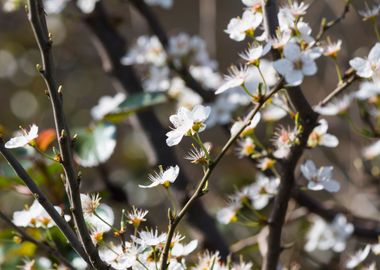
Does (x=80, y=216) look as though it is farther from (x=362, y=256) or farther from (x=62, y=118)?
(x=362, y=256)

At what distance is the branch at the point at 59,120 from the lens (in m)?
0.67

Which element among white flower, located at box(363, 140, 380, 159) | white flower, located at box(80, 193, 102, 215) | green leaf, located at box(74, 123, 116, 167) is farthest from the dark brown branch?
white flower, located at box(80, 193, 102, 215)

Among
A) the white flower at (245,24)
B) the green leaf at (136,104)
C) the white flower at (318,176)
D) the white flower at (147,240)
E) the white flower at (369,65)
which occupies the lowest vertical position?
the white flower at (318,176)

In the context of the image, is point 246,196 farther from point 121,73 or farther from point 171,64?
point 121,73

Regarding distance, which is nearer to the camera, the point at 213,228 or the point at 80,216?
the point at 80,216

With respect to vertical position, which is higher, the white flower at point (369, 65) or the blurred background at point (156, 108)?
the white flower at point (369, 65)

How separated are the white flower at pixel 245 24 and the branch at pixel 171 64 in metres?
0.53

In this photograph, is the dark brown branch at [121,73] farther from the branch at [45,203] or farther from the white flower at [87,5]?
the branch at [45,203]

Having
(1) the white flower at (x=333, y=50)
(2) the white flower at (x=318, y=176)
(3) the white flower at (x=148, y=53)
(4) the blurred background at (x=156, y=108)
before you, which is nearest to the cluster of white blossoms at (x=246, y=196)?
(2) the white flower at (x=318, y=176)

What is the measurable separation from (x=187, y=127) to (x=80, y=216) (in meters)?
0.16

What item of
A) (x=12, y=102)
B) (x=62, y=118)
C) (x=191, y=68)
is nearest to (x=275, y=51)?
(x=62, y=118)

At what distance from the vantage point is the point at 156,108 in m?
2.66

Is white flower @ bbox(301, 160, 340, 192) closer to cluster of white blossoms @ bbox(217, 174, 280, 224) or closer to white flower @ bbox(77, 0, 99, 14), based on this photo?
cluster of white blossoms @ bbox(217, 174, 280, 224)

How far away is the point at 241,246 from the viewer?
1.35 m
